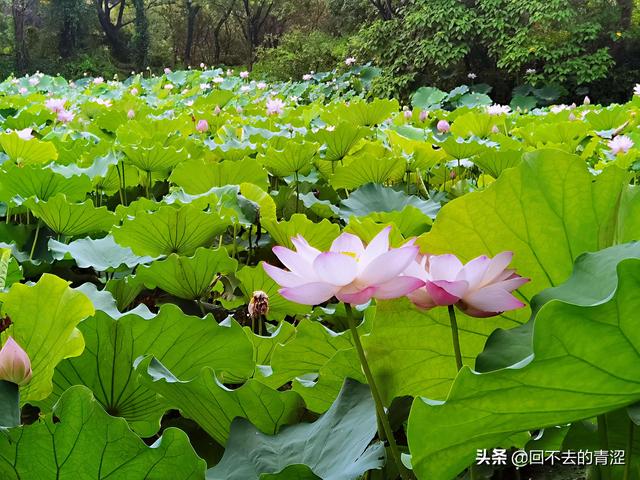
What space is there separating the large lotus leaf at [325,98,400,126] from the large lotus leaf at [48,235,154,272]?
1.14 meters

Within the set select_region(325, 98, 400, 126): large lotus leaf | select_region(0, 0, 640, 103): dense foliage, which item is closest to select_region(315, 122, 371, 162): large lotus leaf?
select_region(325, 98, 400, 126): large lotus leaf

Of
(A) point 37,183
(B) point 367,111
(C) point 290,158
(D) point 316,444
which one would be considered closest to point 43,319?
(D) point 316,444

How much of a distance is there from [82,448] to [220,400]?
0.14m

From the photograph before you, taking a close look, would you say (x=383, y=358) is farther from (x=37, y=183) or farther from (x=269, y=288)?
(x=37, y=183)

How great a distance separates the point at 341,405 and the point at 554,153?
0.29m

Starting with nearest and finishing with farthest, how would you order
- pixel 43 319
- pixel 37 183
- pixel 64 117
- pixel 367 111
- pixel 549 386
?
1. pixel 549 386
2. pixel 43 319
3. pixel 37 183
4. pixel 367 111
5. pixel 64 117

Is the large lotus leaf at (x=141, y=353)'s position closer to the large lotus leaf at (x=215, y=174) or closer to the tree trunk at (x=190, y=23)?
the large lotus leaf at (x=215, y=174)

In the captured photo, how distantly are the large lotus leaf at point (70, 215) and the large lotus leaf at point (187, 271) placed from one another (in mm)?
269

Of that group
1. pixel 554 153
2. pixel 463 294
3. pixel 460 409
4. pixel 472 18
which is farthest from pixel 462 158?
pixel 472 18

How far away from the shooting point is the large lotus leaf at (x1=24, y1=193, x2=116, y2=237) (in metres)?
1.13

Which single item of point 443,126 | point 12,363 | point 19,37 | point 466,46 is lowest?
point 19,37

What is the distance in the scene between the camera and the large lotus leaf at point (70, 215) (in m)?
1.13

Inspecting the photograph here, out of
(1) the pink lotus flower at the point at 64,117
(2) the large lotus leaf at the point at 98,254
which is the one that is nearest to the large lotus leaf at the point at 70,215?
(2) the large lotus leaf at the point at 98,254

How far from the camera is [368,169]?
151cm
